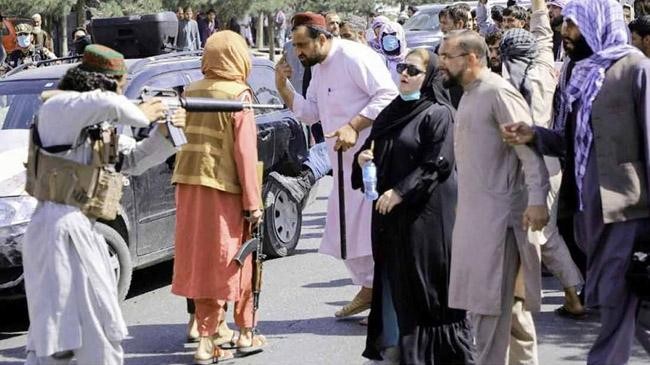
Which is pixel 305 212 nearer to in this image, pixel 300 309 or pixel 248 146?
pixel 300 309

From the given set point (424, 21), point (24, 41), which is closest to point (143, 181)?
point (24, 41)

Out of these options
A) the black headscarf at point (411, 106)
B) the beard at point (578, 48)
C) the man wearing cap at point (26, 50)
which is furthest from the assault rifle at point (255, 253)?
the man wearing cap at point (26, 50)

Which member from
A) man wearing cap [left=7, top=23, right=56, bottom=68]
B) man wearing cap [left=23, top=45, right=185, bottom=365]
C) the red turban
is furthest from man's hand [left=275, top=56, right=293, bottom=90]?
man wearing cap [left=7, top=23, right=56, bottom=68]

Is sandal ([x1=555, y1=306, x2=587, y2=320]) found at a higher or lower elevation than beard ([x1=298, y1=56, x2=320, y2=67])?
lower

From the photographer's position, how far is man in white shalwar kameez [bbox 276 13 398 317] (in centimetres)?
802

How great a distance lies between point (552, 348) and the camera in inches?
296

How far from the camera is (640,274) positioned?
5.58 metres

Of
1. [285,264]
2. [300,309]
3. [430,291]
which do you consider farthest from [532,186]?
[285,264]

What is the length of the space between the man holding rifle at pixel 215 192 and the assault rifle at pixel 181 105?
493 mm

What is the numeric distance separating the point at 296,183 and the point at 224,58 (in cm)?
333

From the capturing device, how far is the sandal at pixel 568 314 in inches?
323

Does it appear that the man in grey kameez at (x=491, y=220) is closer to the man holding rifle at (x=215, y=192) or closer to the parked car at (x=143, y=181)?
the man holding rifle at (x=215, y=192)

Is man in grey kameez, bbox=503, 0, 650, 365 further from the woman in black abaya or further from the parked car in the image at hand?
the parked car

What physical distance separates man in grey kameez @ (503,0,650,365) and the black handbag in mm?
53
